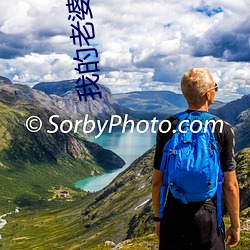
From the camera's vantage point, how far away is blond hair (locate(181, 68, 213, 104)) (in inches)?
438

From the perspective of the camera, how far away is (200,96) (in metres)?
11.3

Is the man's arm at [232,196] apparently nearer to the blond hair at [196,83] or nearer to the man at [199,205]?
the man at [199,205]

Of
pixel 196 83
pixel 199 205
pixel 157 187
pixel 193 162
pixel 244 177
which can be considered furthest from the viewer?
pixel 244 177

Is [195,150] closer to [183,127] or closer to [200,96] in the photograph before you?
[183,127]

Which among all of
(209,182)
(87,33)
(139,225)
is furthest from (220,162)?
(139,225)

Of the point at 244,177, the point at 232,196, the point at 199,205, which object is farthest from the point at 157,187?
the point at 244,177

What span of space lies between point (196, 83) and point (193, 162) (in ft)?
7.84

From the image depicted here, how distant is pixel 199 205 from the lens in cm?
1084

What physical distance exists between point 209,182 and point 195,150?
0.95 metres

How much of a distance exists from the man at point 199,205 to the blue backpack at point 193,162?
0.34 meters

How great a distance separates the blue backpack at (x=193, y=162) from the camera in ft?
33.9

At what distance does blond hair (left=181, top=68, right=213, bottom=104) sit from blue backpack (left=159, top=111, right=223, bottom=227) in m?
0.63

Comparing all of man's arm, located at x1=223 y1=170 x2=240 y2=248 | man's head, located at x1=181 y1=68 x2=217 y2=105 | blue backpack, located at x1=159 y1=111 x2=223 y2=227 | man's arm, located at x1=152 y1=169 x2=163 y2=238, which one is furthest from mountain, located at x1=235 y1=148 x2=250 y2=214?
blue backpack, located at x1=159 y1=111 x2=223 y2=227

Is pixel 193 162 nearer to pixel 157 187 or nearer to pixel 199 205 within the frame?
pixel 199 205
